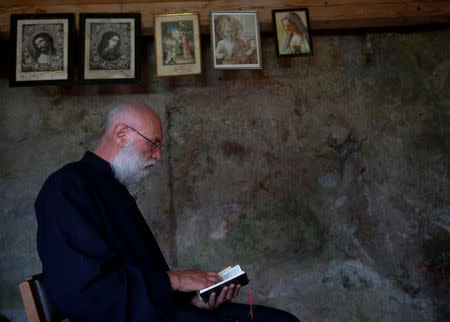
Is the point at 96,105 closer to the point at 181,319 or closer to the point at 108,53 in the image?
the point at 108,53

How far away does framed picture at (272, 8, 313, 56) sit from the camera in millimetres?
3480

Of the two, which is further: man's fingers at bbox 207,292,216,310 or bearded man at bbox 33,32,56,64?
bearded man at bbox 33,32,56,64

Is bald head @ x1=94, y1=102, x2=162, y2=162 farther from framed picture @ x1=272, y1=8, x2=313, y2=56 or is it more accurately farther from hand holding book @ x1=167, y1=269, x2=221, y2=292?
framed picture @ x1=272, y1=8, x2=313, y2=56

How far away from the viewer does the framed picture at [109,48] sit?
11.0ft

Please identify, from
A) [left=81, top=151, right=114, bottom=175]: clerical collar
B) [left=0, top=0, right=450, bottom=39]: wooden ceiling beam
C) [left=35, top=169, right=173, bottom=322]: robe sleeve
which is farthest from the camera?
[left=0, top=0, right=450, bottom=39]: wooden ceiling beam

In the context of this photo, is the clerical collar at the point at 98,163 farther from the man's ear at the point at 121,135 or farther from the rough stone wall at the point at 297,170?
the rough stone wall at the point at 297,170

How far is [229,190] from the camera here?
3.71 m

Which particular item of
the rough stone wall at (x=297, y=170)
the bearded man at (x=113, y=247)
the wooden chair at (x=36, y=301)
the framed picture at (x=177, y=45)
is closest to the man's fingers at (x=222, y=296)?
the bearded man at (x=113, y=247)

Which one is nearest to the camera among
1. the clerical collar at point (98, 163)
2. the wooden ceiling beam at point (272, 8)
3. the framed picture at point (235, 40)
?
the clerical collar at point (98, 163)

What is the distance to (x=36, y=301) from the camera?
1.82 metres

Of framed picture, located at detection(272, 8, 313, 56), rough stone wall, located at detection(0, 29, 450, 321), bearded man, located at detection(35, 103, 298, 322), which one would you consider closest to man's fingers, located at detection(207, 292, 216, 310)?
bearded man, located at detection(35, 103, 298, 322)

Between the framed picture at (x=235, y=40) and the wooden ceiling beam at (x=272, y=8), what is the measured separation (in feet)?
0.47

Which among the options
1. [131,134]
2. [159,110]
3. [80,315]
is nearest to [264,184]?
[159,110]

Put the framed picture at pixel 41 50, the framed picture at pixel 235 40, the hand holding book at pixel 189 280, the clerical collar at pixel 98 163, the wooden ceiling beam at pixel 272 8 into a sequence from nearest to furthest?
the hand holding book at pixel 189 280 < the clerical collar at pixel 98 163 < the framed picture at pixel 41 50 < the framed picture at pixel 235 40 < the wooden ceiling beam at pixel 272 8
